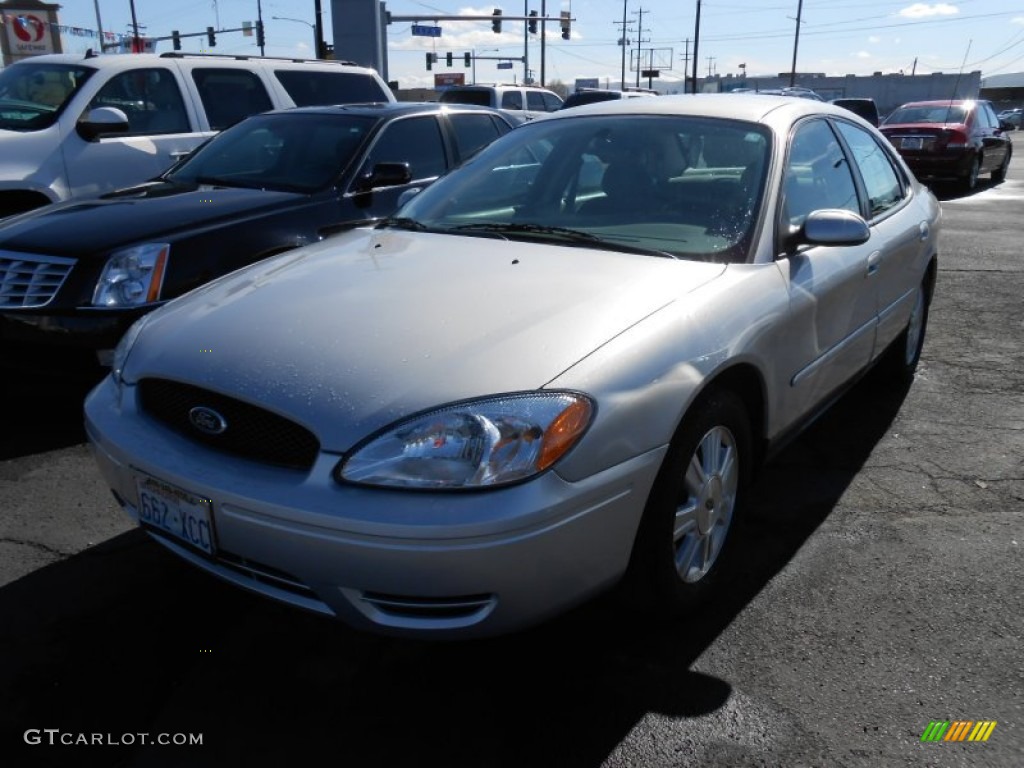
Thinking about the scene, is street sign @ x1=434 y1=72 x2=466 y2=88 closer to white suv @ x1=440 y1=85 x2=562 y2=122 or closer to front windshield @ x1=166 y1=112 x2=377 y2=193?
white suv @ x1=440 y1=85 x2=562 y2=122

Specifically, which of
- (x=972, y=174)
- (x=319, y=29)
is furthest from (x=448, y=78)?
(x=972, y=174)

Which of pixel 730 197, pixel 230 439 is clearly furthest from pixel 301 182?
pixel 230 439

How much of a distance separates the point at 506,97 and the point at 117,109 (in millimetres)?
11107

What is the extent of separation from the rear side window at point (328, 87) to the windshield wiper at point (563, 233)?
17.6 feet

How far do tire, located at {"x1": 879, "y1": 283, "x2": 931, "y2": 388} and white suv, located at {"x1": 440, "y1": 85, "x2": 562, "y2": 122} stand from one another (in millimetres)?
11714

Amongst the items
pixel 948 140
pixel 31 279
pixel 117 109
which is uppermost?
pixel 117 109

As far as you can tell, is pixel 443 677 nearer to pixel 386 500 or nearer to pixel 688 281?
pixel 386 500

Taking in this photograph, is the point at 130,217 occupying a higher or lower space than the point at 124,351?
higher

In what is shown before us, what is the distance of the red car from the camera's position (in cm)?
1552

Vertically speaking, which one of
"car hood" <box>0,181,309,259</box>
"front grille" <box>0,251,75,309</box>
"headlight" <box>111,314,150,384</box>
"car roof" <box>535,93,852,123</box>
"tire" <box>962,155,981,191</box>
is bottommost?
"tire" <box>962,155,981,191</box>

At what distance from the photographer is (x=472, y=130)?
6496 mm

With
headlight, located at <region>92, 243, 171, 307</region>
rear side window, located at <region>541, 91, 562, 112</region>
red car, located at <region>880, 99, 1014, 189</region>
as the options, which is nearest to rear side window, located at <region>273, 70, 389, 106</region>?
headlight, located at <region>92, 243, 171, 307</region>

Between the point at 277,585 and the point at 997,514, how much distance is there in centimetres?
284

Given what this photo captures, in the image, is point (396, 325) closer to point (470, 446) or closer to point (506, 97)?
point (470, 446)
